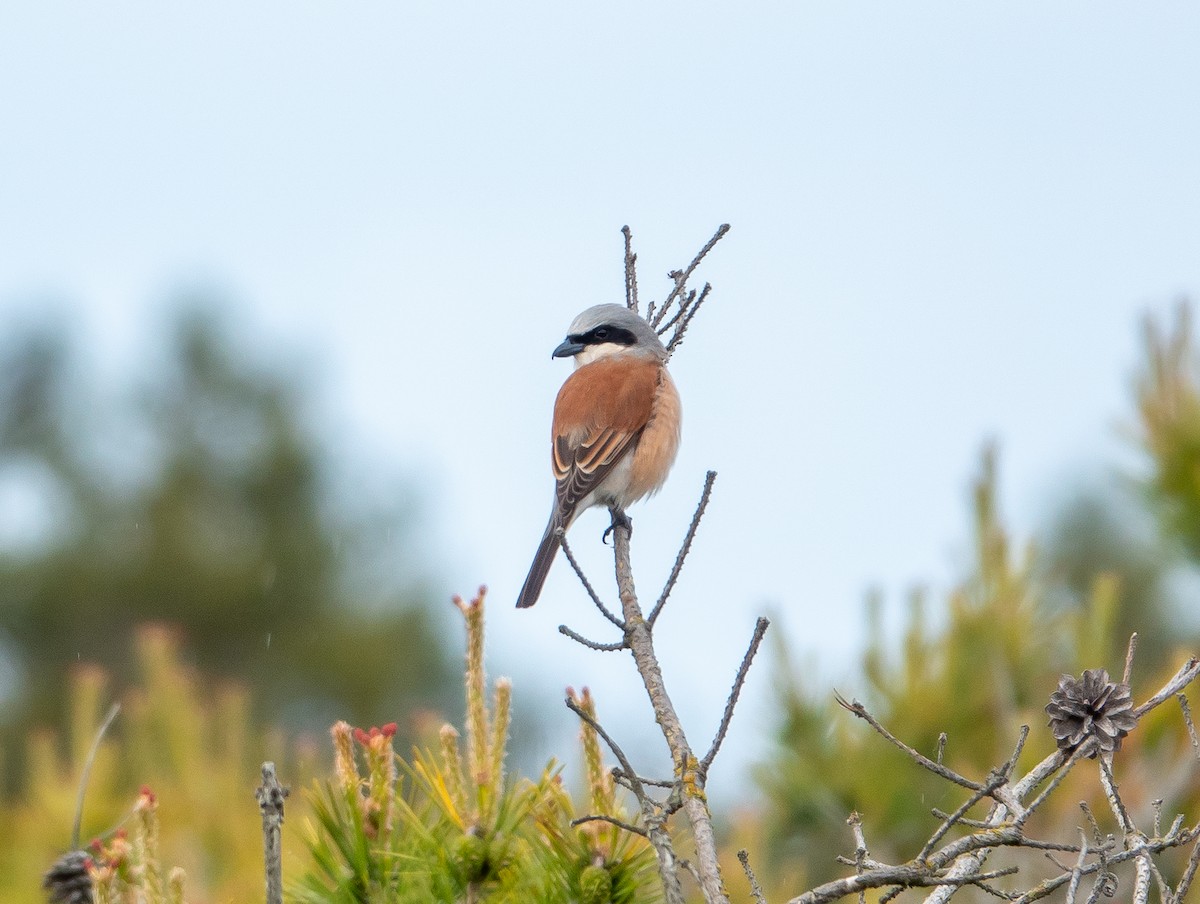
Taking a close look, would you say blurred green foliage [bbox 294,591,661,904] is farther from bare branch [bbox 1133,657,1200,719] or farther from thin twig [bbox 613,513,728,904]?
bare branch [bbox 1133,657,1200,719]

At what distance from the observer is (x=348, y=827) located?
1.69 metres

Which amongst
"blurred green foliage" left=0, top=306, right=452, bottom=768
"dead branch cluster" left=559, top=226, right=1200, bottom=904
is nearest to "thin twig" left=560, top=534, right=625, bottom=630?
"dead branch cluster" left=559, top=226, right=1200, bottom=904

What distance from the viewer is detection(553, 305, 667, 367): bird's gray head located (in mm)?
4875

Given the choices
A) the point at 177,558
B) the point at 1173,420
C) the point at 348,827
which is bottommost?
the point at 348,827

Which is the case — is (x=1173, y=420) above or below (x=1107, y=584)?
above

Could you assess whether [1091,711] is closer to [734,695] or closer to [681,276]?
[734,695]

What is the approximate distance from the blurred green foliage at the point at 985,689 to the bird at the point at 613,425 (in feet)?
2.61

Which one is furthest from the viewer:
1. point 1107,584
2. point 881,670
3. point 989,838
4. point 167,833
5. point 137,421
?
point 137,421

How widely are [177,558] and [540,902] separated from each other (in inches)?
835

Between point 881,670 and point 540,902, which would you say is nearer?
point 540,902

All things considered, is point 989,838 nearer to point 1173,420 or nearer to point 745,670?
point 745,670

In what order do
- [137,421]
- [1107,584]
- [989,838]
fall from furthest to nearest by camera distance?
[137,421] < [1107,584] < [989,838]

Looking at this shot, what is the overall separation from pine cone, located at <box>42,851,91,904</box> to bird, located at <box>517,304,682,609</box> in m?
2.72

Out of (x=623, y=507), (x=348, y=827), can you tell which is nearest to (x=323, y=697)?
(x=623, y=507)
